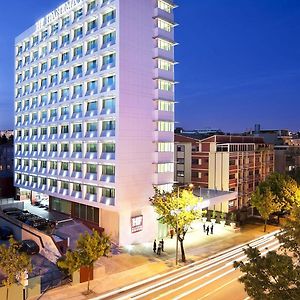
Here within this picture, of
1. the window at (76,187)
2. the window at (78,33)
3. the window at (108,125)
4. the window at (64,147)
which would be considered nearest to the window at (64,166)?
the window at (64,147)

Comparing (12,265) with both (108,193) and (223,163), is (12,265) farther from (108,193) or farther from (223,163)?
(223,163)

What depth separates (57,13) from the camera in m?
59.3

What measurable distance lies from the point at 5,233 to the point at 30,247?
8.46m

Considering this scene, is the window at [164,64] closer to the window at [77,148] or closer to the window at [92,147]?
the window at [92,147]

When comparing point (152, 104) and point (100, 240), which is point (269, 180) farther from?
point (100, 240)

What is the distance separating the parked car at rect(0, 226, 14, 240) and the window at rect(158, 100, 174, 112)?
26.1m

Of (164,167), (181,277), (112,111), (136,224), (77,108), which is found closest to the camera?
(181,277)

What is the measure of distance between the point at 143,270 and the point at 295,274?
22.6 meters

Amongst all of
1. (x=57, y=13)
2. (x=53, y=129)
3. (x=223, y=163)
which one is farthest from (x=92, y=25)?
(x=223, y=163)

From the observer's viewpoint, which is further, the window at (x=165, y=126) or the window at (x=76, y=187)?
the window at (x=76, y=187)

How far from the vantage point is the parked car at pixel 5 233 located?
45.1 metres

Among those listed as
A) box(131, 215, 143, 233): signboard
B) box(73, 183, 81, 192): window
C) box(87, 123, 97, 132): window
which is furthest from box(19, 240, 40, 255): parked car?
box(87, 123, 97, 132): window

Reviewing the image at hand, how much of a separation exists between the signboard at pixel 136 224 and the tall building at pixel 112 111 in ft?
0.46

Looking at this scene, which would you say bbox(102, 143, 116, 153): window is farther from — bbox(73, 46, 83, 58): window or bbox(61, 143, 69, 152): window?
bbox(73, 46, 83, 58): window
